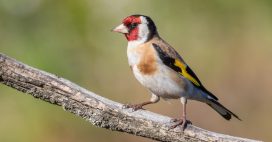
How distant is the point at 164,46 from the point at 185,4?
20.6ft

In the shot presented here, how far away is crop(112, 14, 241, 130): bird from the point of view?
21.1 ft

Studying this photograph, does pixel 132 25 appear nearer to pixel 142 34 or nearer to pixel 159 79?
pixel 142 34

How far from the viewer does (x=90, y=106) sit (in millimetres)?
5984

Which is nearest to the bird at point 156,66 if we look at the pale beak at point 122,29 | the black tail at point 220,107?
→ the pale beak at point 122,29

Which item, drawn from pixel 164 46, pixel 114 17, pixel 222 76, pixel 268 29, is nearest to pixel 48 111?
pixel 114 17

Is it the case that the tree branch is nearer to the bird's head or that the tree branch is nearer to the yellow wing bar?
the yellow wing bar

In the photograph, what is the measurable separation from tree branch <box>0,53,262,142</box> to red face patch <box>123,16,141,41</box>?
77 centimetres

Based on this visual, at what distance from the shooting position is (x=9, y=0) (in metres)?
12.2

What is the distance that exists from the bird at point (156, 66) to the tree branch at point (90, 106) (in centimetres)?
22

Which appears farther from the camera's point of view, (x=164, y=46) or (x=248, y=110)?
(x=248, y=110)

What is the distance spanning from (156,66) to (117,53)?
234 inches

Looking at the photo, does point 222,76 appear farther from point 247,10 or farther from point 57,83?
point 57,83

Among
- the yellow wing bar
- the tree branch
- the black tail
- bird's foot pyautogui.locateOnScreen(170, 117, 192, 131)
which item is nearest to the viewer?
the tree branch

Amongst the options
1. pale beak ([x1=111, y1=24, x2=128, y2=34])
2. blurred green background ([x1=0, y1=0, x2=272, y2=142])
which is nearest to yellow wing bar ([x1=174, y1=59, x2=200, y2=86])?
pale beak ([x1=111, y1=24, x2=128, y2=34])
